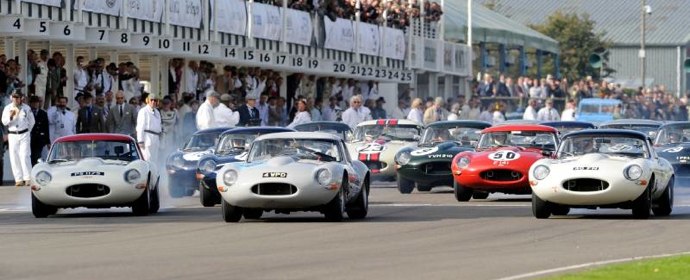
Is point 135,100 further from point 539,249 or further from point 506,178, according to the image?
point 539,249

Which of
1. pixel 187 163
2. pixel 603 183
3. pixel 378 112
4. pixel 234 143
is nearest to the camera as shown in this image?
pixel 603 183

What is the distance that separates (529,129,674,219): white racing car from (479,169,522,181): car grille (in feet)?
10.5

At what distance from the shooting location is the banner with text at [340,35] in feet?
155

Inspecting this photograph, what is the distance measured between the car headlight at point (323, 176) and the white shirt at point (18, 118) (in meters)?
11.3

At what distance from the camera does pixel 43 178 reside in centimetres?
2277

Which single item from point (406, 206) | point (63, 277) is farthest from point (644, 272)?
point (406, 206)

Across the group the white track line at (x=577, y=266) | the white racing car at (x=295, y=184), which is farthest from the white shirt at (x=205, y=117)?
the white track line at (x=577, y=266)

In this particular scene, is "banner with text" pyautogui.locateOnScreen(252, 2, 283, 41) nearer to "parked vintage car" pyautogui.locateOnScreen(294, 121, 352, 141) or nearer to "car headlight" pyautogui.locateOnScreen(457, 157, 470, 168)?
"parked vintage car" pyautogui.locateOnScreen(294, 121, 352, 141)

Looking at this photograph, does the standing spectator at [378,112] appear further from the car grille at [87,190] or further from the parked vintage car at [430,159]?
the car grille at [87,190]

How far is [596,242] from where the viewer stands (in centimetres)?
1820

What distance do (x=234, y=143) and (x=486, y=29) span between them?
4391cm

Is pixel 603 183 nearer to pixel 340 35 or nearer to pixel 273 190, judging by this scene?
pixel 273 190

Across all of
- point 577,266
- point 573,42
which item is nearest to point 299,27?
point 577,266

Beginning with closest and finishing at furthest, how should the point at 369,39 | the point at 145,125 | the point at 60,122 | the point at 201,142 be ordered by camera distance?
1. the point at 201,142
2. the point at 145,125
3. the point at 60,122
4. the point at 369,39
